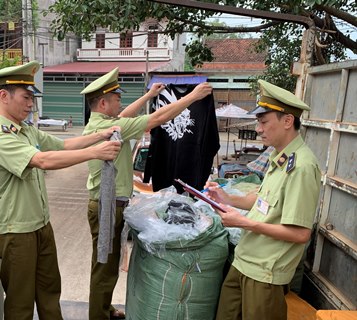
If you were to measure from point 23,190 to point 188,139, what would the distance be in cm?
136

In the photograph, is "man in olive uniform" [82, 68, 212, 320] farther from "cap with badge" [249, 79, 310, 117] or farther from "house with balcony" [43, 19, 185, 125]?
"house with balcony" [43, 19, 185, 125]

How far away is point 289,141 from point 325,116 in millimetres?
887

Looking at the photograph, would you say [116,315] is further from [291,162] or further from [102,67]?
[102,67]

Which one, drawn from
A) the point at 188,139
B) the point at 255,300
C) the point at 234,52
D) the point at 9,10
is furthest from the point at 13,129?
the point at 234,52

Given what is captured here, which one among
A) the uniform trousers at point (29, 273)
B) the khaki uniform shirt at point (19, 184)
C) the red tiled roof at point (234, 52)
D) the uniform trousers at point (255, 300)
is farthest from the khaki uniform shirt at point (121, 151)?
the red tiled roof at point (234, 52)

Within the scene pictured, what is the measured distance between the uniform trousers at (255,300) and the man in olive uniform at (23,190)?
999 millimetres

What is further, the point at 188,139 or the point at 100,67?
the point at 100,67

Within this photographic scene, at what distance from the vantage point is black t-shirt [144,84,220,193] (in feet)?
9.45

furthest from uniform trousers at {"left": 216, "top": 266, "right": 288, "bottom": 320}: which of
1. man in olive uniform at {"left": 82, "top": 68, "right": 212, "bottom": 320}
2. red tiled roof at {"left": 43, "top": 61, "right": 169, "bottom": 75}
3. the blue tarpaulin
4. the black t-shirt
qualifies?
red tiled roof at {"left": 43, "top": 61, "right": 169, "bottom": 75}

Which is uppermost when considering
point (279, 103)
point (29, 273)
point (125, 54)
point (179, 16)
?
point (125, 54)

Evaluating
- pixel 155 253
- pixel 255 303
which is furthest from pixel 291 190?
pixel 155 253

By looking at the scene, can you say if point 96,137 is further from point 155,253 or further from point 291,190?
point 291,190

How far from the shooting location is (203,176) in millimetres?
2943

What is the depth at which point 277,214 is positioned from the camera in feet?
5.59
